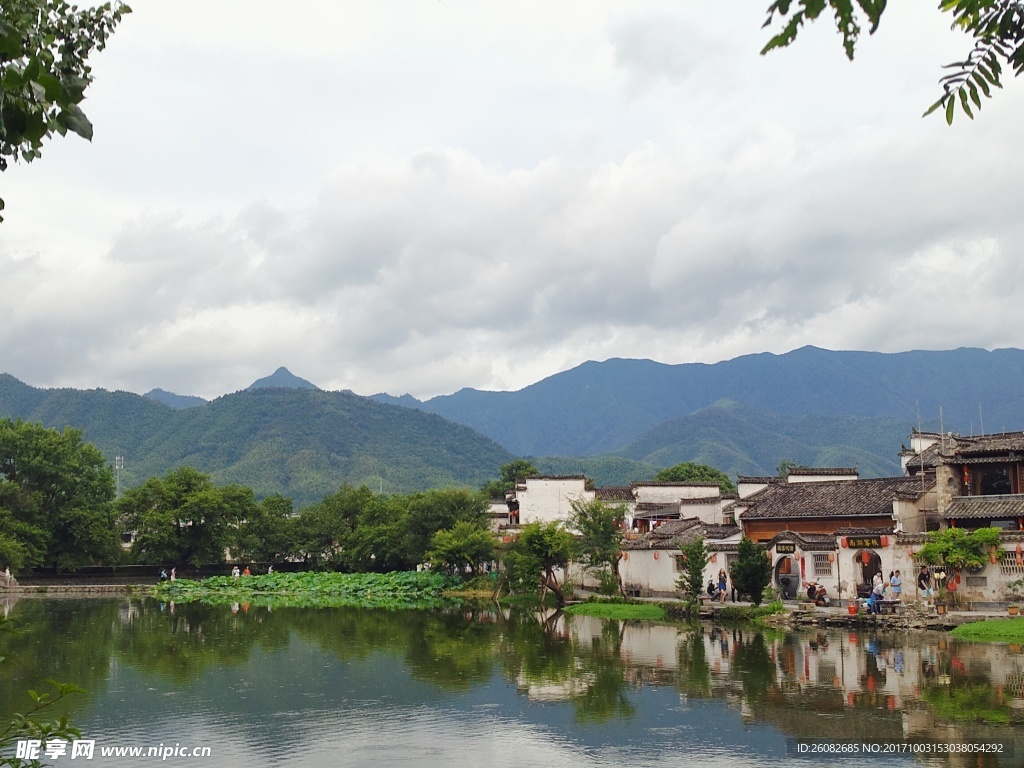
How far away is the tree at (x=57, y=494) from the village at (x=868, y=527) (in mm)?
28345

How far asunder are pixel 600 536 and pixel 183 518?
26.2 meters

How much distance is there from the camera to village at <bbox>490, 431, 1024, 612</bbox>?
80.5ft

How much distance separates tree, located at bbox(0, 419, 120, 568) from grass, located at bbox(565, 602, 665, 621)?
28.1m

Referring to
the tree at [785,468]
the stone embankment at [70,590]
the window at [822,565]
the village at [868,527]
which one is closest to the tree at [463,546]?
the village at [868,527]

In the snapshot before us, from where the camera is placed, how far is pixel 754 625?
998 inches

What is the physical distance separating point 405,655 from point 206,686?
5.39 metres

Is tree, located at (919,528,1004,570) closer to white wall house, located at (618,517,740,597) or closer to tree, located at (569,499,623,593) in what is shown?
white wall house, located at (618,517,740,597)

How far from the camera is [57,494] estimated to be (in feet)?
155

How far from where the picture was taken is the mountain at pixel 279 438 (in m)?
128

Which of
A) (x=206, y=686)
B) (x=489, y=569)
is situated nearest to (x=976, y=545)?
(x=206, y=686)

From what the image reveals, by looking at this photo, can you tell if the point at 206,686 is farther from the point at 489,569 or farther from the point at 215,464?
the point at 215,464

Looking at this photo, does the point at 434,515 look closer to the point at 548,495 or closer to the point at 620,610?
the point at 548,495

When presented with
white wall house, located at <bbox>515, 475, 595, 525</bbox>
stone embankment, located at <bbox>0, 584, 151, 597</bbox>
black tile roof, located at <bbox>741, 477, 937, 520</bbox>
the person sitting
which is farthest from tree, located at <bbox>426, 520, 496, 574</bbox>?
the person sitting

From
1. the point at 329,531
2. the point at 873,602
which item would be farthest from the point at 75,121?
the point at 329,531
